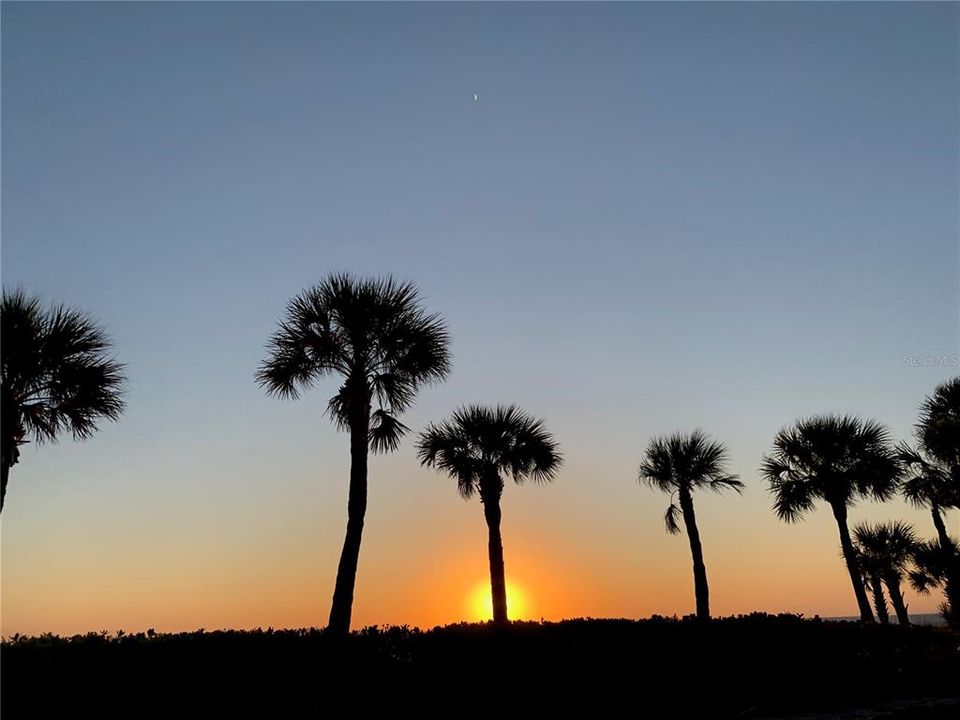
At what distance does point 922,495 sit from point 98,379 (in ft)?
115

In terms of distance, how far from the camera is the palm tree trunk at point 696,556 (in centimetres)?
2869

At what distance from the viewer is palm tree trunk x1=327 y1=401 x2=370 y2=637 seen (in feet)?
51.3

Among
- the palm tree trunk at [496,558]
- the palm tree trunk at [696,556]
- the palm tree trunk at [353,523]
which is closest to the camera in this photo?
the palm tree trunk at [353,523]

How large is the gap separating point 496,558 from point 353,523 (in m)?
9.05

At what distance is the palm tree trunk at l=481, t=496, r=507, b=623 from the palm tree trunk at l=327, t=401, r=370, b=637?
845 cm

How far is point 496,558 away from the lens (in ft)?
79.4

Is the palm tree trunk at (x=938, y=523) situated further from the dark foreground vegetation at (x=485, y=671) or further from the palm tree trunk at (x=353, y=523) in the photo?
the palm tree trunk at (x=353, y=523)

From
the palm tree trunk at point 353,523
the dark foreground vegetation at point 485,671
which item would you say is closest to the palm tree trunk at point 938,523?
the dark foreground vegetation at point 485,671

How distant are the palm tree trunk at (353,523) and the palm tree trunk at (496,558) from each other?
8.45 meters

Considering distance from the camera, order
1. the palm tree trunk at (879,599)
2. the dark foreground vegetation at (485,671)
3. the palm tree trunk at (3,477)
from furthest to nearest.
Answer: the palm tree trunk at (879,599), the palm tree trunk at (3,477), the dark foreground vegetation at (485,671)

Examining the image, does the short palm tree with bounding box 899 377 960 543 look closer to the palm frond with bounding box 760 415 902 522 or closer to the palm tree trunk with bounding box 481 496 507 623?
the palm frond with bounding box 760 415 902 522

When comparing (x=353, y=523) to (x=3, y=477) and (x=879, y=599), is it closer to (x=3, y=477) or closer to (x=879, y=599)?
(x=3, y=477)

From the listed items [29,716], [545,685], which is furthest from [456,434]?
[29,716]

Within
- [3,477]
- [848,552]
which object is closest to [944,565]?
[848,552]
